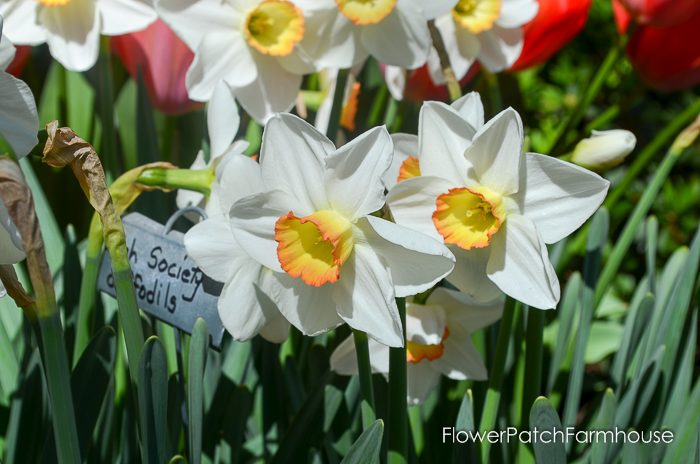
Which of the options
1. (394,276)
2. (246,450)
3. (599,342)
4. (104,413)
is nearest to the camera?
(394,276)

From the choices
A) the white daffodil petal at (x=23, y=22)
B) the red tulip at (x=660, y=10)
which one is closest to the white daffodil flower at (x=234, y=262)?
the white daffodil petal at (x=23, y=22)

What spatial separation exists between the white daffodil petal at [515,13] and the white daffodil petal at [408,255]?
1.89ft

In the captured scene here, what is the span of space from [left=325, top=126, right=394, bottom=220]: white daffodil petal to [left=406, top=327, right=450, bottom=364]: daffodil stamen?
22 centimetres

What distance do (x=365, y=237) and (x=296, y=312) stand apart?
86 mm

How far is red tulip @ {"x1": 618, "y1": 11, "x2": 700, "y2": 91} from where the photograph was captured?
136cm

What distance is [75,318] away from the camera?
38.6 inches

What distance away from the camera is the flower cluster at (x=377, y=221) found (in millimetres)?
671

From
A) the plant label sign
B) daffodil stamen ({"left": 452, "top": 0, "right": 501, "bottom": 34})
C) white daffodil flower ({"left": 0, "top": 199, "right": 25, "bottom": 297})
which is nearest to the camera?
white daffodil flower ({"left": 0, "top": 199, "right": 25, "bottom": 297})

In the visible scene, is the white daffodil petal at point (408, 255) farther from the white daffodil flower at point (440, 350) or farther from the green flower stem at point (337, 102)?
the green flower stem at point (337, 102)

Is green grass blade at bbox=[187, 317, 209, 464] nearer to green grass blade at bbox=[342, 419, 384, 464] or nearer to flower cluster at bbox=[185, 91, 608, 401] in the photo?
flower cluster at bbox=[185, 91, 608, 401]

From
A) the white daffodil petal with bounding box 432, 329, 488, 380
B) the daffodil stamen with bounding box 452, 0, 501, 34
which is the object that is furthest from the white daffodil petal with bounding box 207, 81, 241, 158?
the daffodil stamen with bounding box 452, 0, 501, 34

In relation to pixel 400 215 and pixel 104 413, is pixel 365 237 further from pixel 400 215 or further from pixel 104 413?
pixel 104 413

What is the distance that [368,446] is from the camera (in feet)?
2.23

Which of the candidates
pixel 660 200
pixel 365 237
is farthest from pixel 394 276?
pixel 660 200
